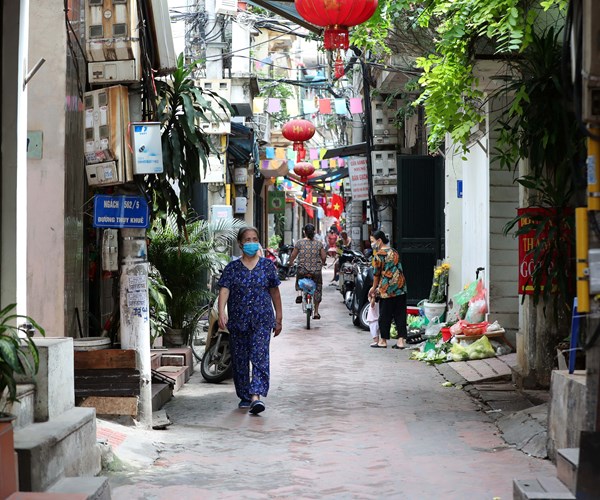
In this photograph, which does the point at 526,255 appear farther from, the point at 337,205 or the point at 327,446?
the point at 337,205

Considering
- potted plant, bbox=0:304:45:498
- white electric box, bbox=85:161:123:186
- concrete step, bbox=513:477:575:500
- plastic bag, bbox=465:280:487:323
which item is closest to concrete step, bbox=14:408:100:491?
potted plant, bbox=0:304:45:498

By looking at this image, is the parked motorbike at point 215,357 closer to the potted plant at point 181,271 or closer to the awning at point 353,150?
the potted plant at point 181,271

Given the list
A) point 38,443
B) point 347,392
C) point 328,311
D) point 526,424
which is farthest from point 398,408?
point 328,311

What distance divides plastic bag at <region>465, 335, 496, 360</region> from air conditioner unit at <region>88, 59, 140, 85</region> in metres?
6.77

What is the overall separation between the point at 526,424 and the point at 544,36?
3954 mm

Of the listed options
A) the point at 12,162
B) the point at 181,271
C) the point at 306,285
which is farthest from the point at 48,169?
the point at 306,285

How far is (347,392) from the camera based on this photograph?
11.4 metres

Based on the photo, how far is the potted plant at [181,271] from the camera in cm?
1319

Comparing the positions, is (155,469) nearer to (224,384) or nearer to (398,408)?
(398,408)

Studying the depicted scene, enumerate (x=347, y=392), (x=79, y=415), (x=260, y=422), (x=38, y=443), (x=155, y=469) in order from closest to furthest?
(x=38, y=443)
(x=79, y=415)
(x=155, y=469)
(x=260, y=422)
(x=347, y=392)

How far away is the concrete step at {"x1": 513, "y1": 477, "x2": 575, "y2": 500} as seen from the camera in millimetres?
5172

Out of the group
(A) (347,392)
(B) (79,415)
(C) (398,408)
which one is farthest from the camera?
(A) (347,392)

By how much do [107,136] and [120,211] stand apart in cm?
67

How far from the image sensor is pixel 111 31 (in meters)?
8.59
